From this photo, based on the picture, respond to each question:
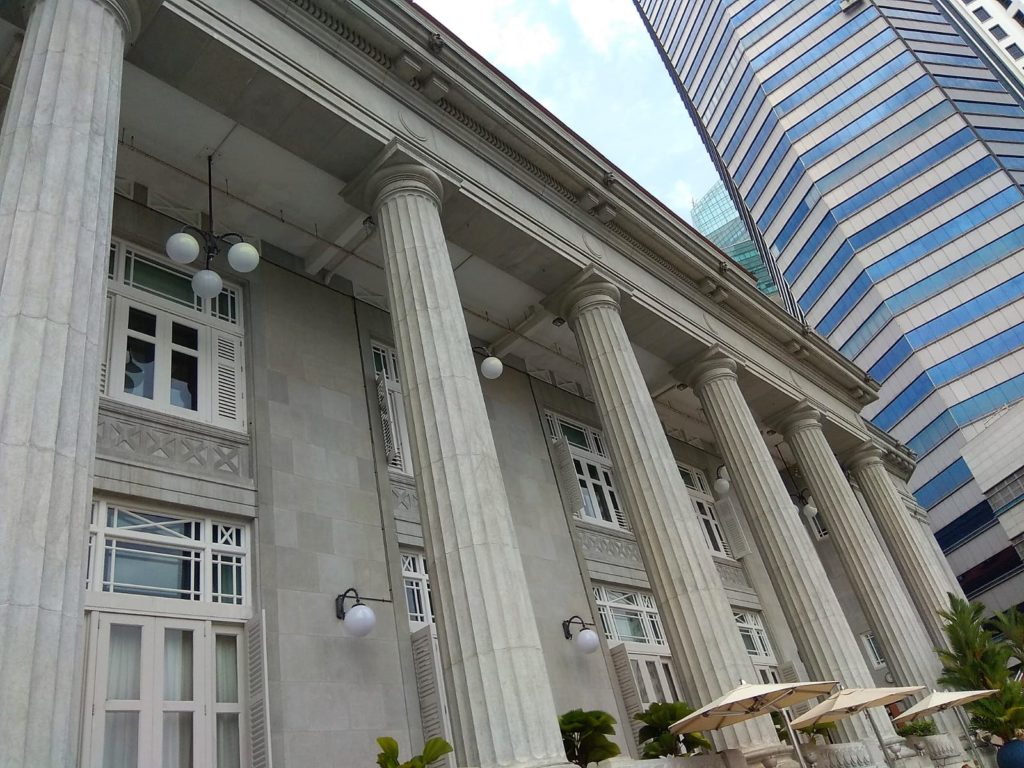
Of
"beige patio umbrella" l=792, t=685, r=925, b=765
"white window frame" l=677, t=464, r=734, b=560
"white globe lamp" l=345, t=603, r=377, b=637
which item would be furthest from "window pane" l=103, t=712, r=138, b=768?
"white window frame" l=677, t=464, r=734, b=560

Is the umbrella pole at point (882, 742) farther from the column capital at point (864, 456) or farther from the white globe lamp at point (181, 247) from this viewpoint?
the white globe lamp at point (181, 247)

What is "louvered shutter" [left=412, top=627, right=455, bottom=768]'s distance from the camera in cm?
1130

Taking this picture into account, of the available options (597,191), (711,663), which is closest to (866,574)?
(711,663)

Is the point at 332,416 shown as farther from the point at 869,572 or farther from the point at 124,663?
the point at 869,572

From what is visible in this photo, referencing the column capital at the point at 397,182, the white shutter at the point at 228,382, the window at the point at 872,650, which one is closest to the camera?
the column capital at the point at 397,182

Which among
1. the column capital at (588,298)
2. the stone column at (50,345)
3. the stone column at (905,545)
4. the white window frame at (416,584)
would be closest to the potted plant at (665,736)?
the white window frame at (416,584)

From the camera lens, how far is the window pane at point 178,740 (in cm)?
879

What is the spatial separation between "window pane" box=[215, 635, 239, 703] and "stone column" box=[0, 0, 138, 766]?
4.71 m

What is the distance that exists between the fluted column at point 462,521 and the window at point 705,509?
46.1 feet

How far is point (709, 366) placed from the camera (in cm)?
1780

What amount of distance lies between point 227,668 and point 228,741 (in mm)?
898

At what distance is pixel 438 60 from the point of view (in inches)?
484

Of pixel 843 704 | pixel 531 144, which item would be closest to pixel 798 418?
pixel 843 704

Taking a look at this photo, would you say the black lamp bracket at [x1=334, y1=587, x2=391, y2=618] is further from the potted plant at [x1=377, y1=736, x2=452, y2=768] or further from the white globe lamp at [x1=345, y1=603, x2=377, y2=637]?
the potted plant at [x1=377, y1=736, x2=452, y2=768]
